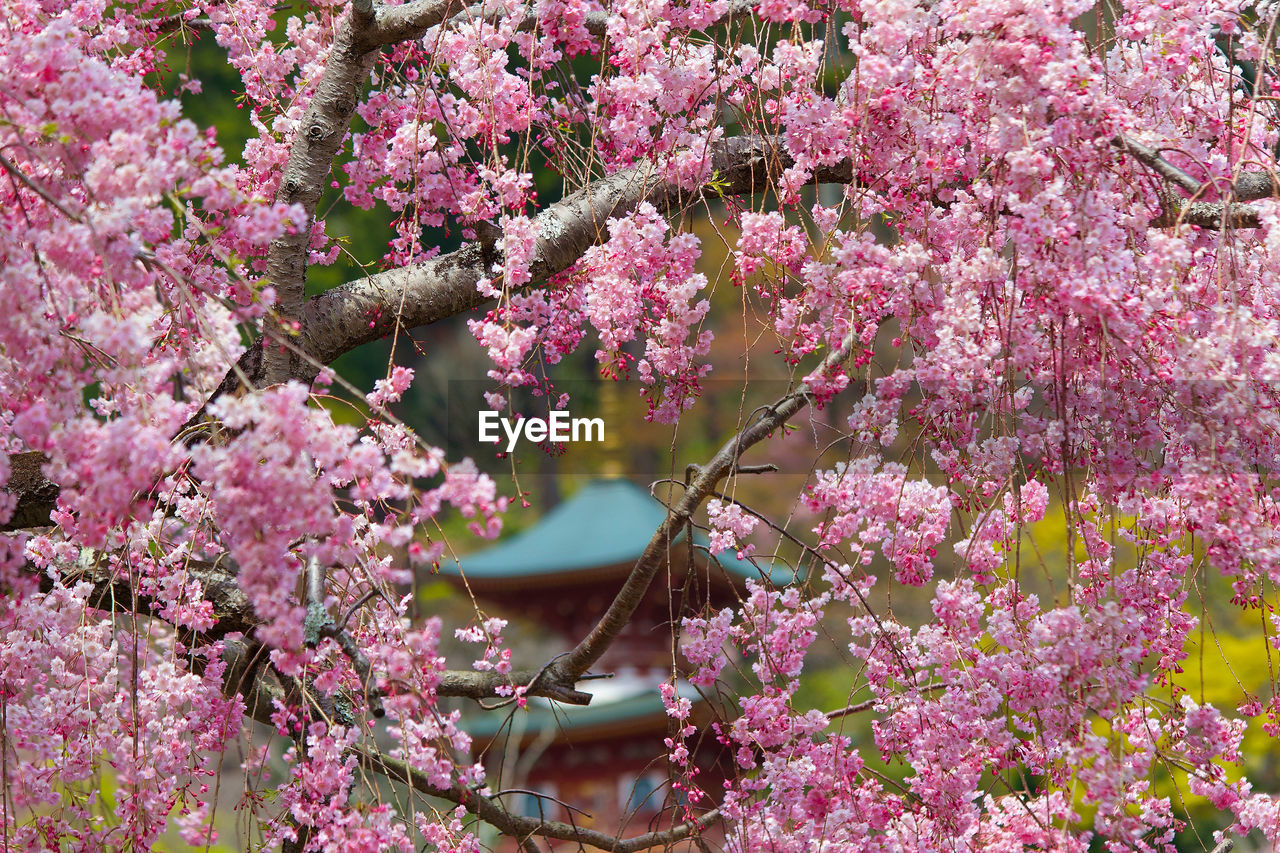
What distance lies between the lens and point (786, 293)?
6.00 ft

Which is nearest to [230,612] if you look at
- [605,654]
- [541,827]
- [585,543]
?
→ [541,827]

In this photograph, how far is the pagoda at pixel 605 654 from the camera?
8086 millimetres

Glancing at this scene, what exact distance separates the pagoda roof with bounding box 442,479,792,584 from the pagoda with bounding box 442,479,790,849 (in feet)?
0.04

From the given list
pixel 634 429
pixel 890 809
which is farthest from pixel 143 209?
pixel 634 429

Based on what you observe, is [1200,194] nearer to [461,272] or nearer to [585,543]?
[461,272]

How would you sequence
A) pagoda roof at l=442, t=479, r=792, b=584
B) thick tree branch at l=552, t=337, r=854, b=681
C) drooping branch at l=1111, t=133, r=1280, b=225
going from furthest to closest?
pagoda roof at l=442, t=479, r=792, b=584 < thick tree branch at l=552, t=337, r=854, b=681 < drooping branch at l=1111, t=133, r=1280, b=225

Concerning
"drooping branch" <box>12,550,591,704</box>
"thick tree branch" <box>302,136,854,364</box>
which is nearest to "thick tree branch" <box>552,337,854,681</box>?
"drooping branch" <box>12,550,591,704</box>

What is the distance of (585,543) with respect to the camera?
927 cm

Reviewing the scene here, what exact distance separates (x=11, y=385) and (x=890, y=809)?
1.38 m

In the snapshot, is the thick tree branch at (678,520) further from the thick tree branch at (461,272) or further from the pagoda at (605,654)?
the pagoda at (605,654)

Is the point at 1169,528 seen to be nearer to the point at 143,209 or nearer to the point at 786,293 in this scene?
the point at 786,293

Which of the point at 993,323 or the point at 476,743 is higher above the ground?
the point at 993,323

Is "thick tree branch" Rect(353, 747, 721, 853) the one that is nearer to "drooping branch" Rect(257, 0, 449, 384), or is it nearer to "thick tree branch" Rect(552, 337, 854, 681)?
"thick tree branch" Rect(552, 337, 854, 681)

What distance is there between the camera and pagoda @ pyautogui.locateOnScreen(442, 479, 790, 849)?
809 cm
